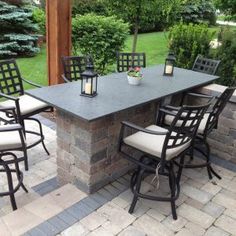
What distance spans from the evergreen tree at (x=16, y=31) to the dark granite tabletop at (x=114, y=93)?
482 centimetres

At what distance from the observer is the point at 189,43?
15.9 ft

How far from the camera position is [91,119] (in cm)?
215

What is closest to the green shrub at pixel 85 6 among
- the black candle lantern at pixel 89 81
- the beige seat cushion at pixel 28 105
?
the beige seat cushion at pixel 28 105

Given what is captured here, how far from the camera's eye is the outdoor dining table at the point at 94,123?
239 centimetres

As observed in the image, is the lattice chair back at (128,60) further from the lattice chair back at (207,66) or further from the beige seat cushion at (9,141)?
the beige seat cushion at (9,141)

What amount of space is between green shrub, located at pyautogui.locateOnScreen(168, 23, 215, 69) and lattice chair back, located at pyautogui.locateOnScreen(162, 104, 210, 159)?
265 centimetres

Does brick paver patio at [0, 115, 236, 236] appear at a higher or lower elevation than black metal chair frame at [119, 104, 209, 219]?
lower

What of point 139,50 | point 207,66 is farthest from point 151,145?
point 139,50

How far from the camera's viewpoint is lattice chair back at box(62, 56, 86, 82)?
3688 millimetres

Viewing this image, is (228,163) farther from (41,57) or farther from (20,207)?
(41,57)

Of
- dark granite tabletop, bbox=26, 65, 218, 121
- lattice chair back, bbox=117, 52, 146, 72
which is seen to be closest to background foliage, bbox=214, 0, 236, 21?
lattice chair back, bbox=117, 52, 146, 72

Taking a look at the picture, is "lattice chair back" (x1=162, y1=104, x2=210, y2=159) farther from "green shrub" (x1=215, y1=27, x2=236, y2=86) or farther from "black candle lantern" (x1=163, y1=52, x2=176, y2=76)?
"green shrub" (x1=215, y1=27, x2=236, y2=86)

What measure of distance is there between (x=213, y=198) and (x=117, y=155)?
894 mm

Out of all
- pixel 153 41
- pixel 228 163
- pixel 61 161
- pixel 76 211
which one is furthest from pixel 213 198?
pixel 153 41
